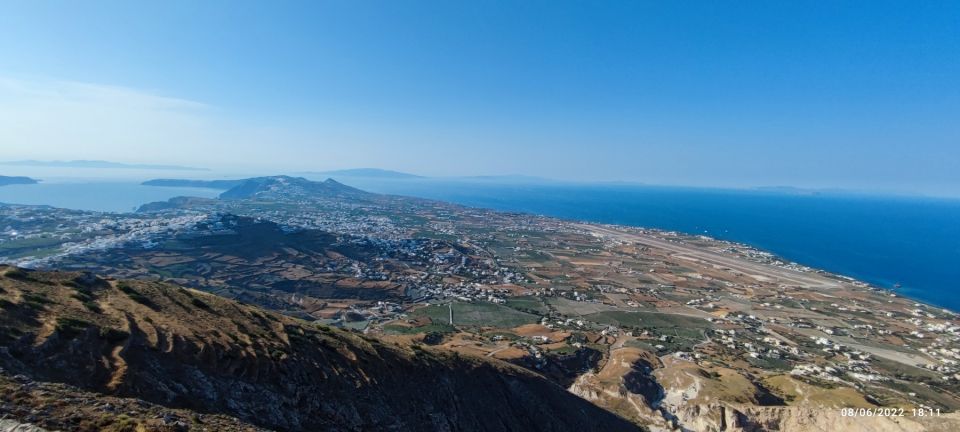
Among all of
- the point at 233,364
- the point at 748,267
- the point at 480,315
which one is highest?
the point at 233,364

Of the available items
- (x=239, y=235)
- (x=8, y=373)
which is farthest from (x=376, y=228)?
(x=8, y=373)

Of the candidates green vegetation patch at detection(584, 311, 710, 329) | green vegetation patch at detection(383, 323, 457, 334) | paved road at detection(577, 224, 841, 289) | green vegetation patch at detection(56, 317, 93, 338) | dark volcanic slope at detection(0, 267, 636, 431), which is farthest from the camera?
paved road at detection(577, 224, 841, 289)

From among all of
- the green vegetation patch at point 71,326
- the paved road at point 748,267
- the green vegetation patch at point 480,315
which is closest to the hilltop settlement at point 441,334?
the green vegetation patch at point 71,326

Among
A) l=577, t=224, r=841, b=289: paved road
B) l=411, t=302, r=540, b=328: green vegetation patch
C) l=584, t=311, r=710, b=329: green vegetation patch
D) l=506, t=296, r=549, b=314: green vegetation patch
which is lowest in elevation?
l=584, t=311, r=710, b=329: green vegetation patch

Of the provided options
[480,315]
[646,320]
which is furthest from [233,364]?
[646,320]

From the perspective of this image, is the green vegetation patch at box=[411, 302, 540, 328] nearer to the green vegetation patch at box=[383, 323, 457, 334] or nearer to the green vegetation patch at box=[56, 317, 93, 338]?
the green vegetation patch at box=[383, 323, 457, 334]

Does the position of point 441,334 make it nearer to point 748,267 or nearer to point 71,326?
point 71,326

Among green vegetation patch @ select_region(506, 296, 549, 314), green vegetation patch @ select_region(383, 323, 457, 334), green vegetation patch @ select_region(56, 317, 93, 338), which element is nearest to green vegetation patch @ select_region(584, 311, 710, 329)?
green vegetation patch @ select_region(506, 296, 549, 314)

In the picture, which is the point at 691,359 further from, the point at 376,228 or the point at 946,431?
the point at 376,228
